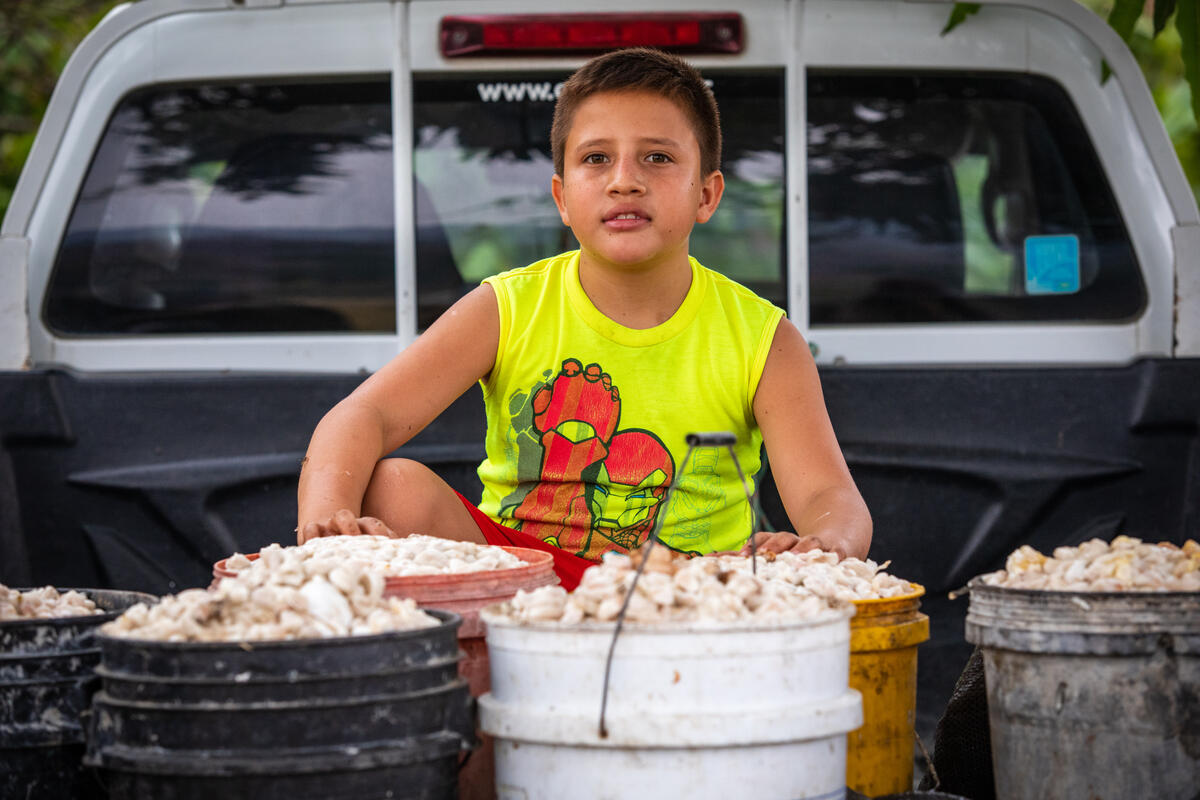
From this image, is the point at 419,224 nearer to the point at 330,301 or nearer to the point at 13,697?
the point at 330,301

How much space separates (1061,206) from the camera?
3.59 m

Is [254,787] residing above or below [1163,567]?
below

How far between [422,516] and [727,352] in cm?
80

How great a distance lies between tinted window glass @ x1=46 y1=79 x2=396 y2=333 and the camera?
11.8 ft

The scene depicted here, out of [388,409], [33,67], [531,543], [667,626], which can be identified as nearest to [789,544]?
[531,543]

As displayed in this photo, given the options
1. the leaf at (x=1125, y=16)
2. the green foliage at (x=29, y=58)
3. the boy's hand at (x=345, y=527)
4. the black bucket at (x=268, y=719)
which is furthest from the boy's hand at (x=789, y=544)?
the green foliage at (x=29, y=58)

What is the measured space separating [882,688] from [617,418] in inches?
36.8

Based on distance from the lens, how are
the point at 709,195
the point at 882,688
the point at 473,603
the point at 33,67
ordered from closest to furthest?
the point at 473,603, the point at 882,688, the point at 709,195, the point at 33,67

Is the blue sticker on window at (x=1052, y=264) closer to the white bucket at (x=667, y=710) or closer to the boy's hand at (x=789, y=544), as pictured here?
the boy's hand at (x=789, y=544)

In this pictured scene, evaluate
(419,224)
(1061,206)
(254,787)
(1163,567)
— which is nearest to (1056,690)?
(1163,567)

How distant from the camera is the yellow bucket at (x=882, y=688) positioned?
238cm

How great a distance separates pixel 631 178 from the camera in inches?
118

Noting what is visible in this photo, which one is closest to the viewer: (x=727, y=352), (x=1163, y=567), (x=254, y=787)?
(x=254, y=787)

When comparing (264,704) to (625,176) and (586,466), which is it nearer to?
(586,466)
